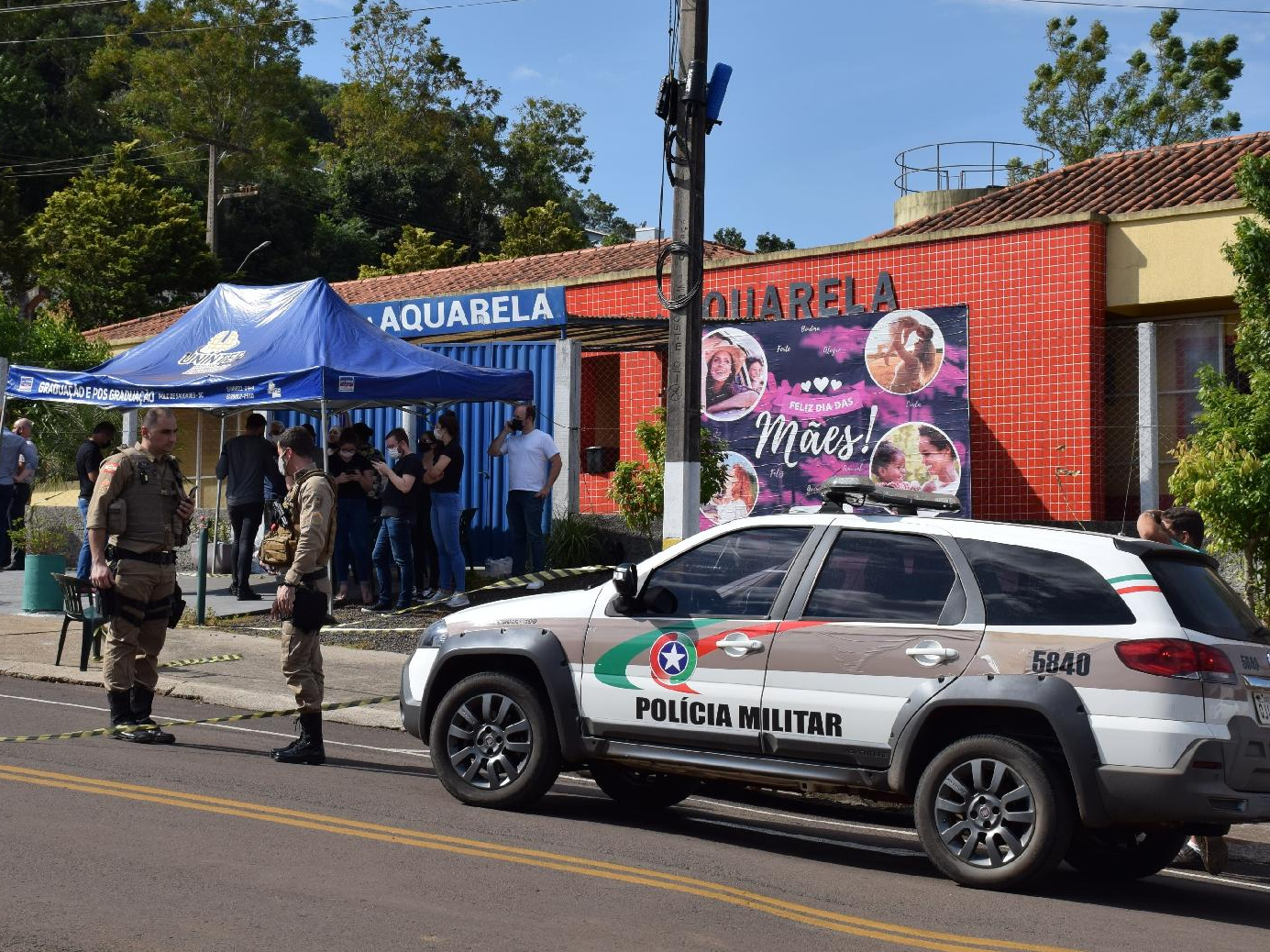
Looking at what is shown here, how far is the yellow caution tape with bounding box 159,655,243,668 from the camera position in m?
12.8

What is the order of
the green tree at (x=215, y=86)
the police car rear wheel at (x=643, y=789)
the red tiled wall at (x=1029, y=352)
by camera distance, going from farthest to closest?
the green tree at (x=215, y=86) < the red tiled wall at (x=1029, y=352) < the police car rear wheel at (x=643, y=789)

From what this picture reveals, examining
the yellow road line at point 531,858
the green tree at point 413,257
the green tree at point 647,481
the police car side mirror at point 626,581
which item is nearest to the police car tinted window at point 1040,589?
the yellow road line at point 531,858

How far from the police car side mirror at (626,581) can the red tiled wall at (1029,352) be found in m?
11.1

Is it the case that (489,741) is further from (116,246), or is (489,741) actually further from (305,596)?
(116,246)

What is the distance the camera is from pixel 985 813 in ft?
21.3

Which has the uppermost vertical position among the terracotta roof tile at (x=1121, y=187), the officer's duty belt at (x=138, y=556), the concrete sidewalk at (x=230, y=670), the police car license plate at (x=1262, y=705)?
the terracotta roof tile at (x=1121, y=187)

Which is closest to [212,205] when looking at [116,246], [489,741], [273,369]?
[116,246]

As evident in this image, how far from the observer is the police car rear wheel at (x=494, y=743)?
7.71 meters

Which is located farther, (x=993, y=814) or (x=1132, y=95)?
(x=1132, y=95)

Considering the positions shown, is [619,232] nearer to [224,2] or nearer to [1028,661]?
[224,2]

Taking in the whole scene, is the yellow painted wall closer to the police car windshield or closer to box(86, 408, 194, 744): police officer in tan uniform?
the police car windshield

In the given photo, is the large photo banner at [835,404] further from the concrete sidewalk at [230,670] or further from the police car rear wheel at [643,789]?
the police car rear wheel at [643,789]

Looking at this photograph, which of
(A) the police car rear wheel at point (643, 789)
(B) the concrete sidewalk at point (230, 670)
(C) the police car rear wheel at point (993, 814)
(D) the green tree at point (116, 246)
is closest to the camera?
(C) the police car rear wheel at point (993, 814)

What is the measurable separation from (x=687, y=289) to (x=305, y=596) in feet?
12.6
